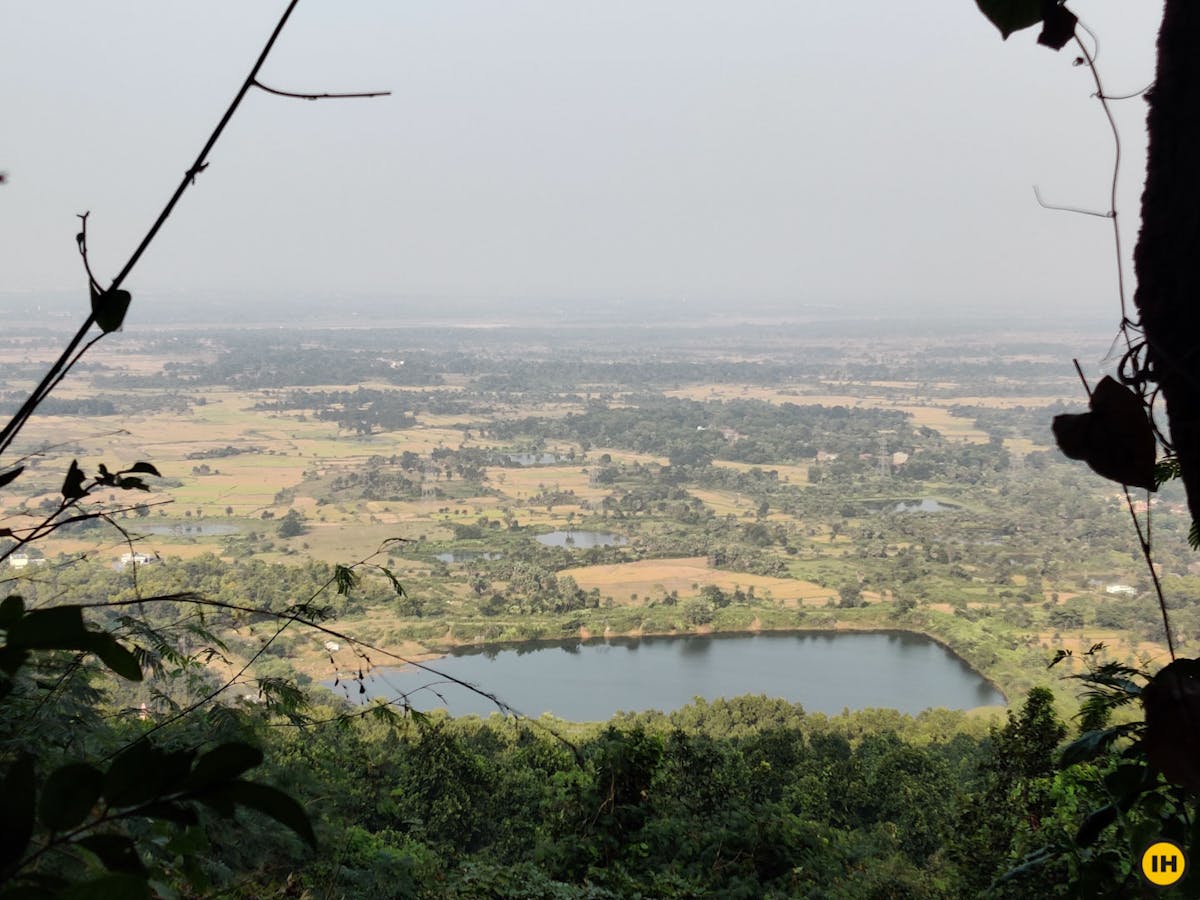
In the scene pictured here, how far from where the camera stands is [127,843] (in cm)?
27

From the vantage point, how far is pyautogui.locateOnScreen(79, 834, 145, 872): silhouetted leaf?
0.86 ft

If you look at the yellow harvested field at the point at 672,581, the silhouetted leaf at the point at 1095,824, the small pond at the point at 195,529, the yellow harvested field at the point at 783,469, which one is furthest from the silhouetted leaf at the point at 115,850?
the yellow harvested field at the point at 783,469

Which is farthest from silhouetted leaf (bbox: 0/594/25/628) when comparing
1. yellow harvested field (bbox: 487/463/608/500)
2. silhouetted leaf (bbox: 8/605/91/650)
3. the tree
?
yellow harvested field (bbox: 487/463/608/500)

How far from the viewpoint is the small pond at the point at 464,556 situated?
16.2 m

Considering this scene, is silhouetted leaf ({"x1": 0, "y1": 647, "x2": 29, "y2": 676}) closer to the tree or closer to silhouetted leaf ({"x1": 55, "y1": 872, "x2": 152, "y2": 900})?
silhouetted leaf ({"x1": 55, "y1": 872, "x2": 152, "y2": 900})

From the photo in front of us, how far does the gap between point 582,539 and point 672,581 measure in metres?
2.90

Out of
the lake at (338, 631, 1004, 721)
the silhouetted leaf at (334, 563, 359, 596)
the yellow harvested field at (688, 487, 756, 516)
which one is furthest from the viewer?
the yellow harvested field at (688, 487, 756, 516)

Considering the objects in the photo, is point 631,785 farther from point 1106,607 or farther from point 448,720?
point 1106,607

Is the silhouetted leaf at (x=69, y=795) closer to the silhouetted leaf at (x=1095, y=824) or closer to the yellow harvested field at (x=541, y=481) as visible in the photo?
the silhouetted leaf at (x=1095, y=824)

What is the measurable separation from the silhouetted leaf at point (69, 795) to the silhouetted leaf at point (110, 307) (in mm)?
214

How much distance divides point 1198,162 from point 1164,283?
6 centimetres

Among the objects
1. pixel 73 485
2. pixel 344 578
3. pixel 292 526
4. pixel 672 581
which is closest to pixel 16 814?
pixel 73 485

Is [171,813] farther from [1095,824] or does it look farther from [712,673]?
[712,673]

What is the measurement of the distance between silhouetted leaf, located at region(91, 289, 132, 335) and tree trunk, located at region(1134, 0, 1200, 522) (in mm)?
475
